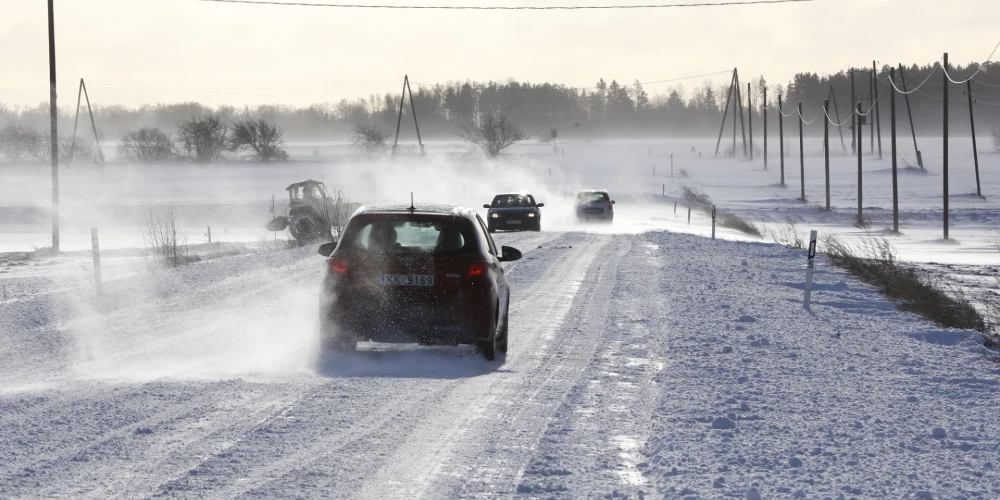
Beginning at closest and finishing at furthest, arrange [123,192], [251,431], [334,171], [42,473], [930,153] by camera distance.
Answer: [42,473] < [251,431] < [123,192] < [334,171] < [930,153]

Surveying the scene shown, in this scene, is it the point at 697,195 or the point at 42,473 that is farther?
the point at 697,195

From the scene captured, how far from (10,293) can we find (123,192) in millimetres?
60251

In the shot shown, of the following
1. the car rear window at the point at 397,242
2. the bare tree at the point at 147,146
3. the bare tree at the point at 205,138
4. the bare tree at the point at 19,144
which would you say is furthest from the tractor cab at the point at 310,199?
the bare tree at the point at 19,144

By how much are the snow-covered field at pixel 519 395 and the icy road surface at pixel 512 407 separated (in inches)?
1.1

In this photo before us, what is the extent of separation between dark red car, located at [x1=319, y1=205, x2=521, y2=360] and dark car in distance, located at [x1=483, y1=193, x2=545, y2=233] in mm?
27017

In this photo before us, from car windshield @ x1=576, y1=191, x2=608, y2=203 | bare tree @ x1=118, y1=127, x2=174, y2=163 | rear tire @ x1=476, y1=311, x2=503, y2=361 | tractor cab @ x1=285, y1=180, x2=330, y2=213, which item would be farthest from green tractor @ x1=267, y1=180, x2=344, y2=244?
bare tree @ x1=118, y1=127, x2=174, y2=163

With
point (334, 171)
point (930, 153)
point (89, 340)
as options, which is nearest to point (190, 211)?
point (334, 171)

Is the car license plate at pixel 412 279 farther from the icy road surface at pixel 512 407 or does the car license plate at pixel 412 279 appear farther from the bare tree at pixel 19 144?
the bare tree at pixel 19 144

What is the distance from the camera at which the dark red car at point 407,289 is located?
961cm

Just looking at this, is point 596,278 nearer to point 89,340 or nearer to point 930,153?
point 89,340

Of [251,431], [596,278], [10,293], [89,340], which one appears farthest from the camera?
[596,278]

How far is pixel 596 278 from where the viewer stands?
64.8 feet

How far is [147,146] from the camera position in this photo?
11344 cm

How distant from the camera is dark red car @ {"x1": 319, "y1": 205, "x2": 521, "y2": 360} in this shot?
31.5 feet
